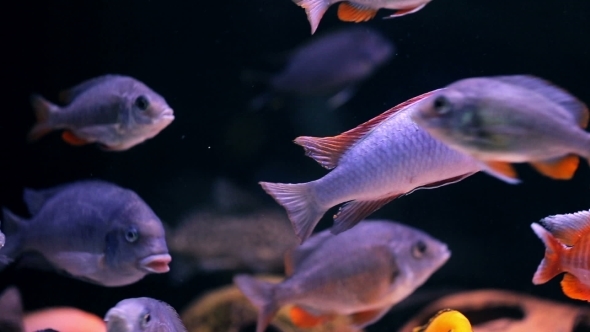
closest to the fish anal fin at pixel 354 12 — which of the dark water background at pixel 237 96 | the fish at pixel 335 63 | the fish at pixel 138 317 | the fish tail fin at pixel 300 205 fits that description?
the fish tail fin at pixel 300 205

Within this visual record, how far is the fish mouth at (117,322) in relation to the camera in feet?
5.40

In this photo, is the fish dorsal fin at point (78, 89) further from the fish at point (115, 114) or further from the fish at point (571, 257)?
the fish at point (571, 257)

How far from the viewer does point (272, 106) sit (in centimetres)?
616

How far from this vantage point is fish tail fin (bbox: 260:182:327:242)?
1840 millimetres

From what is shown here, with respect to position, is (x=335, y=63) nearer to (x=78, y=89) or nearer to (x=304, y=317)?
(x=78, y=89)

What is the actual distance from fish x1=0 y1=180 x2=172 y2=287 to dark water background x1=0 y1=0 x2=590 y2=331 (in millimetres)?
2040

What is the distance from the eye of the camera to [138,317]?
1657mm

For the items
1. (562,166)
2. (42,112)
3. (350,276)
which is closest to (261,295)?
(350,276)

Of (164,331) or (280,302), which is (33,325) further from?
(164,331)

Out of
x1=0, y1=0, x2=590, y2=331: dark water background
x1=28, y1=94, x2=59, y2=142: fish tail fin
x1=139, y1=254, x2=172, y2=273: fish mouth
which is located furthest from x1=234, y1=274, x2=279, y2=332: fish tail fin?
x1=0, y1=0, x2=590, y2=331: dark water background

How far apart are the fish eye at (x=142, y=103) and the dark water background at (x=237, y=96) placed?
2.08 metres

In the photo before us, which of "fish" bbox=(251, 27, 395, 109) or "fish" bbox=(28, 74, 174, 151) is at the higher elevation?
"fish" bbox=(28, 74, 174, 151)

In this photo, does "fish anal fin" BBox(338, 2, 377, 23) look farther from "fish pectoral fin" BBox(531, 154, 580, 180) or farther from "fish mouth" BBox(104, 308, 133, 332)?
"fish mouth" BBox(104, 308, 133, 332)

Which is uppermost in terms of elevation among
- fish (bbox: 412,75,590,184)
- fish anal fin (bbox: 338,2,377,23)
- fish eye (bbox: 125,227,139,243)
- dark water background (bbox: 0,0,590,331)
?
fish (bbox: 412,75,590,184)
